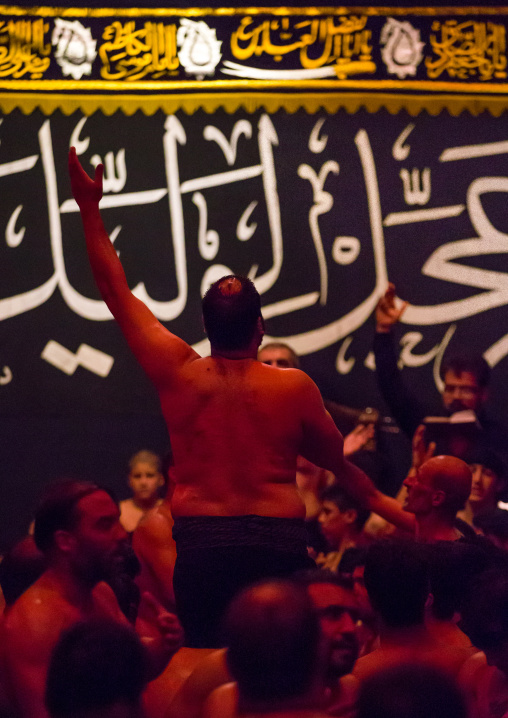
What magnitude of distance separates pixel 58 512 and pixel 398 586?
3.08 feet

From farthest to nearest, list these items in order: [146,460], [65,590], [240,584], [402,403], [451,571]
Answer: [146,460] < [402,403] < [451,571] < [65,590] < [240,584]

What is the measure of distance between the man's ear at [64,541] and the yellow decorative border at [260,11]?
14.0 ft

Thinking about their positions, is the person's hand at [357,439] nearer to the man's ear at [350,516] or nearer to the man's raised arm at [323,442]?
the man's ear at [350,516]

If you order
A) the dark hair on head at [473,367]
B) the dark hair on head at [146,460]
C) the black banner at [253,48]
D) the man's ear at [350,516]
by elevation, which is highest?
the black banner at [253,48]

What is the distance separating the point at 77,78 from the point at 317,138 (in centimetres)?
150

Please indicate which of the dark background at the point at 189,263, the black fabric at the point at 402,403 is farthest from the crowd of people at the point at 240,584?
the dark background at the point at 189,263

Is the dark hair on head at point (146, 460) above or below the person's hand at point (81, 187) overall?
below

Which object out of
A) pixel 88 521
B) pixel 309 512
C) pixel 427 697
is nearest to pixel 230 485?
pixel 88 521

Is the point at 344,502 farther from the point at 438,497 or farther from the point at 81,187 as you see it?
the point at 81,187

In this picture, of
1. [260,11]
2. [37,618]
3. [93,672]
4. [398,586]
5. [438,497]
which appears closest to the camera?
[93,672]

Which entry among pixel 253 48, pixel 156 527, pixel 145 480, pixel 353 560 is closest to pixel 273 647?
pixel 353 560

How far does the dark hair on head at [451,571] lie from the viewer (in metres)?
2.67

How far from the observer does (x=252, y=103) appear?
597 cm

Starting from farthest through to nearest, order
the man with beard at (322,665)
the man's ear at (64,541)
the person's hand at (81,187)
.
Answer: the man's ear at (64,541), the person's hand at (81,187), the man with beard at (322,665)
